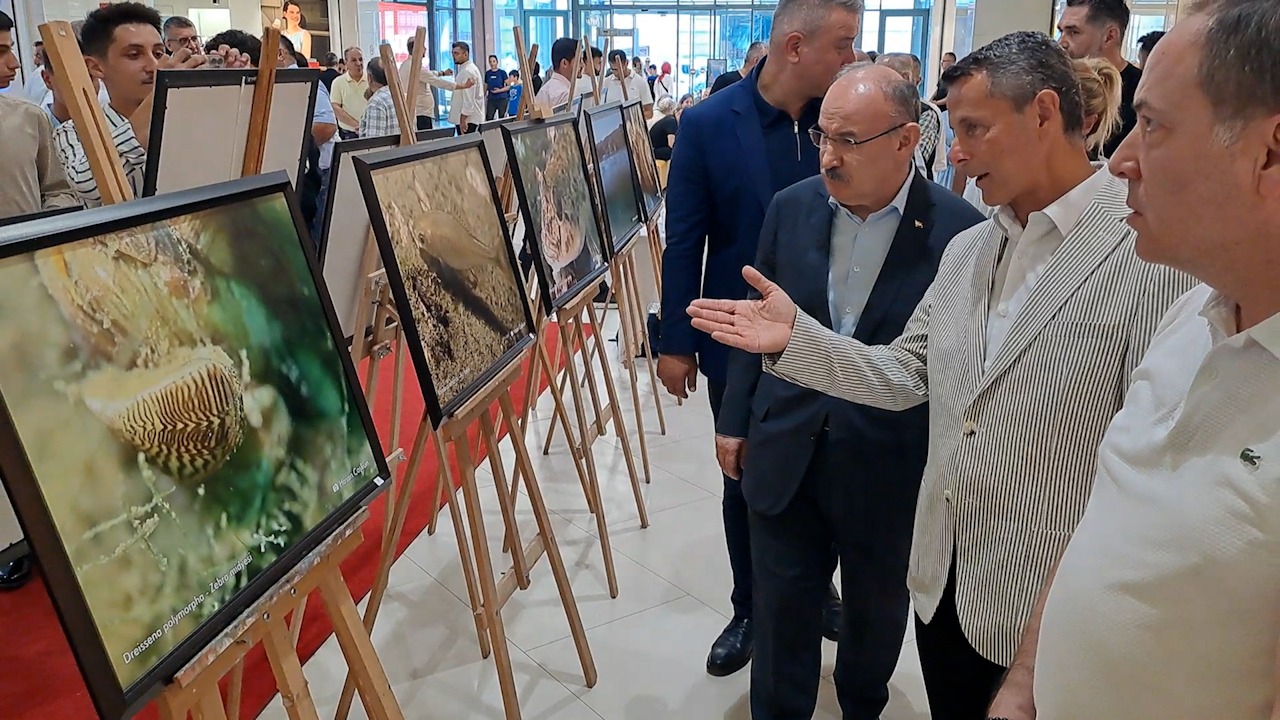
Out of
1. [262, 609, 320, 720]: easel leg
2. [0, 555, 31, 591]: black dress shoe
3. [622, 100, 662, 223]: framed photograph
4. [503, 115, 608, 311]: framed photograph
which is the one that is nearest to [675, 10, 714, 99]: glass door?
[622, 100, 662, 223]: framed photograph

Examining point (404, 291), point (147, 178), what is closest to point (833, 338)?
point (404, 291)

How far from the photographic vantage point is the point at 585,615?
2922 mm

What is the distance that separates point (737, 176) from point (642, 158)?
2212 mm

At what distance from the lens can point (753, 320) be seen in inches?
63.9

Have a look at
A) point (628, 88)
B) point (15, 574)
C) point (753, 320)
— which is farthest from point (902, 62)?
point (628, 88)

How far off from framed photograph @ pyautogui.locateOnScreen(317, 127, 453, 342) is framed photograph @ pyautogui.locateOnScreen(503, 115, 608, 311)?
1.32ft

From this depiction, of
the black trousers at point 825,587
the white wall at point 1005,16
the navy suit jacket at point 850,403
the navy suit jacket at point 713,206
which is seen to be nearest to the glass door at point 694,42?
the white wall at point 1005,16

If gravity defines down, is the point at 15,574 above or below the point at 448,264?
below

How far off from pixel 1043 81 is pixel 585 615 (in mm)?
2069

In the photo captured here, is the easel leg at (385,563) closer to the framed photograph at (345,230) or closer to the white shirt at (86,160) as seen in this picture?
the framed photograph at (345,230)

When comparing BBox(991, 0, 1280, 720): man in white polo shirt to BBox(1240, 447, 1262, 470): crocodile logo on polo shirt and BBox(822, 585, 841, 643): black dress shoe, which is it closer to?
BBox(1240, 447, 1262, 470): crocodile logo on polo shirt

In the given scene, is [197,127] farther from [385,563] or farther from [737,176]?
[737,176]

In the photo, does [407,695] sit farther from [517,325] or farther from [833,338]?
[833,338]

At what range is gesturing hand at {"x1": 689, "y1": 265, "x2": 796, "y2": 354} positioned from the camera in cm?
159
